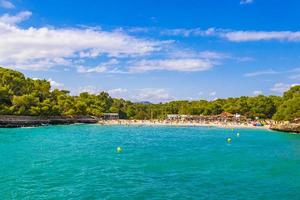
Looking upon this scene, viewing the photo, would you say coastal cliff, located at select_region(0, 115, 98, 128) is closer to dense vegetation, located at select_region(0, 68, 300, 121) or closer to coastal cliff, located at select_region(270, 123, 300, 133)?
dense vegetation, located at select_region(0, 68, 300, 121)

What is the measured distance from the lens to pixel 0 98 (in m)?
99.4

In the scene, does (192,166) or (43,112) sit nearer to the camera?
(192,166)

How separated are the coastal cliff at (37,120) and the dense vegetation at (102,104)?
5.90 feet

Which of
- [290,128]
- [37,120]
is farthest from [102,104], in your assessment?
[290,128]

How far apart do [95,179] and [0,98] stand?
8120cm

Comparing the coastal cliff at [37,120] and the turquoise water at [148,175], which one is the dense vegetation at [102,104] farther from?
the turquoise water at [148,175]

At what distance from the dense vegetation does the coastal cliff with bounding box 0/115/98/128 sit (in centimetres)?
180

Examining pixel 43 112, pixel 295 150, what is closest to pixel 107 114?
pixel 43 112

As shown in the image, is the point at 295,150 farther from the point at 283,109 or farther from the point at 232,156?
the point at 283,109

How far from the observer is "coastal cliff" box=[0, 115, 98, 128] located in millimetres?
92500

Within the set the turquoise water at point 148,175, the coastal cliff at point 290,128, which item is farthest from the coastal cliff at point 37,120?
the coastal cliff at point 290,128

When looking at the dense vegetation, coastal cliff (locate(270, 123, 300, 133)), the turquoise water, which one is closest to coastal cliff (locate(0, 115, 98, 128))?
the dense vegetation

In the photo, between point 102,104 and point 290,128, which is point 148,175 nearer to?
point 290,128

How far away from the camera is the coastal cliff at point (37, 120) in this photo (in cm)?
9250
